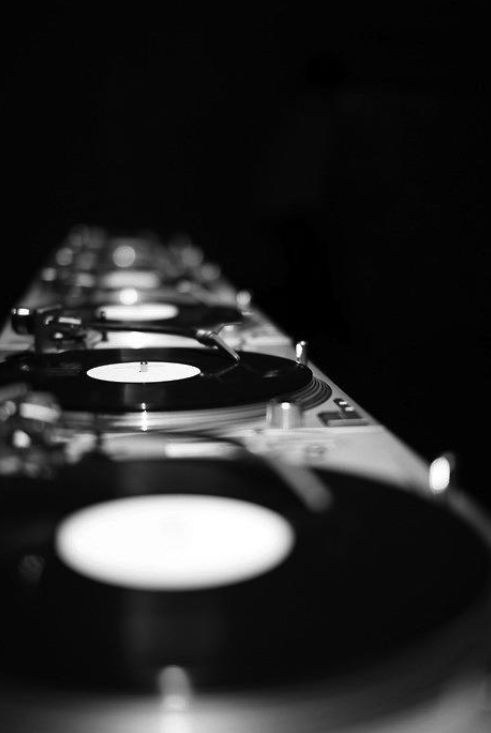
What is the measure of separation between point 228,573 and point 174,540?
5cm

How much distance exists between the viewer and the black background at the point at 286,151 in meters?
4.77

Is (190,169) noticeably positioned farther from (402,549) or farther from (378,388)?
(402,549)

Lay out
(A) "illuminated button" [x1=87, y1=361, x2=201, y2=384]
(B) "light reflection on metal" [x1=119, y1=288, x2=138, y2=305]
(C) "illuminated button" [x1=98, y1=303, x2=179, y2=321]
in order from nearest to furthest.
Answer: (A) "illuminated button" [x1=87, y1=361, x2=201, y2=384]
(C) "illuminated button" [x1=98, y1=303, x2=179, y2=321]
(B) "light reflection on metal" [x1=119, y1=288, x2=138, y2=305]

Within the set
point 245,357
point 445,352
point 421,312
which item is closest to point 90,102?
point 421,312

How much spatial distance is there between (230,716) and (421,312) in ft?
15.8

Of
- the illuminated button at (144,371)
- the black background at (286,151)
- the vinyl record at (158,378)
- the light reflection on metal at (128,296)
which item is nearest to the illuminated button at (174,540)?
the vinyl record at (158,378)

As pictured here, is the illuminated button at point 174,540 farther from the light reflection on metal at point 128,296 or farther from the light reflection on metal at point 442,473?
the light reflection on metal at point 128,296

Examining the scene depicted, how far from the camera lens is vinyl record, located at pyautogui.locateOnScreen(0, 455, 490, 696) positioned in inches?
11.9

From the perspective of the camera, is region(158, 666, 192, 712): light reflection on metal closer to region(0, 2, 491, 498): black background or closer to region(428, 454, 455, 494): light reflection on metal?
region(428, 454, 455, 494): light reflection on metal

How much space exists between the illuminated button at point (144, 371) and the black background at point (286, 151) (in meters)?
3.15

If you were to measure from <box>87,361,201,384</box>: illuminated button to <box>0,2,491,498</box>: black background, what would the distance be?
3.15m

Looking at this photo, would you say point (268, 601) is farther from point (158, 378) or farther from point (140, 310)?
point (140, 310)

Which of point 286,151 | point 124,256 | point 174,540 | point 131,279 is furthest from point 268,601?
point 286,151

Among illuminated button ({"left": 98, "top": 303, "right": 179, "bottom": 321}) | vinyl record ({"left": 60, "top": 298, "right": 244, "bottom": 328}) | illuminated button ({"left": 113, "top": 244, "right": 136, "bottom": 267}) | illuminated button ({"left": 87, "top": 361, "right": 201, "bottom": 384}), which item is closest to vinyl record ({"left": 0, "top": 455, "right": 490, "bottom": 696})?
illuminated button ({"left": 87, "top": 361, "right": 201, "bottom": 384})
